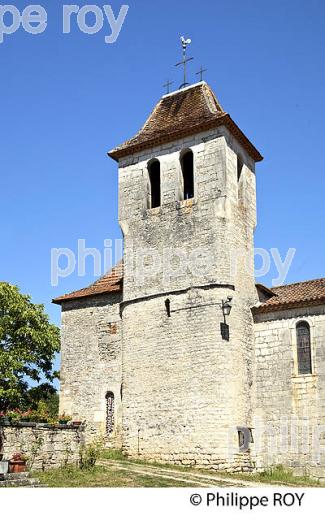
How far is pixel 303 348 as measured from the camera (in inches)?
789

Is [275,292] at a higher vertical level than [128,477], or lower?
higher

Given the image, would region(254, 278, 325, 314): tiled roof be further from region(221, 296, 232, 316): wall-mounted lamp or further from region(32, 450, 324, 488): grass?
region(32, 450, 324, 488): grass

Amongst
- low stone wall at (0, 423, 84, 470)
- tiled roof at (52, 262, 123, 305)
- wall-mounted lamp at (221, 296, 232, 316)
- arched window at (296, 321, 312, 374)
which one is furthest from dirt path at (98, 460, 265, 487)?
tiled roof at (52, 262, 123, 305)

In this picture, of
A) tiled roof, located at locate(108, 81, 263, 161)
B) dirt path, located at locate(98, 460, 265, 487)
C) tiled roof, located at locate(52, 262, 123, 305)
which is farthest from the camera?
tiled roof, located at locate(52, 262, 123, 305)

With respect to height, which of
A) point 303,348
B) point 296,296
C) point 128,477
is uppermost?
point 296,296

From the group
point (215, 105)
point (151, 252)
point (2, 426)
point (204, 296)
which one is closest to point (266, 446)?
point (204, 296)

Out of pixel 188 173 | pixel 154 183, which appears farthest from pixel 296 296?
pixel 154 183

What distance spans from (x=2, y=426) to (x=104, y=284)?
9.57 meters

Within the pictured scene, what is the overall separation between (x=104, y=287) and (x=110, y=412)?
14.8 feet

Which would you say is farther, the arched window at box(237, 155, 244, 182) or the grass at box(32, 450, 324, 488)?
the arched window at box(237, 155, 244, 182)

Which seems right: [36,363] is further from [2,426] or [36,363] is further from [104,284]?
[2,426]

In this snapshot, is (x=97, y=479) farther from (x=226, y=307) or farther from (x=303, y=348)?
(x=303, y=348)

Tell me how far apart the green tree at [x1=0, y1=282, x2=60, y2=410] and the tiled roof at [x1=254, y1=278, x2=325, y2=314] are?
915 cm

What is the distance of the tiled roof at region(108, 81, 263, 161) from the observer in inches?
838
